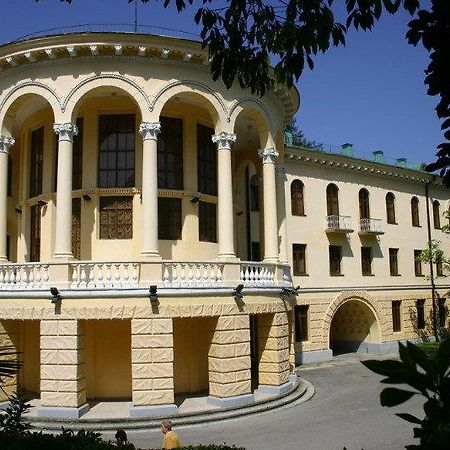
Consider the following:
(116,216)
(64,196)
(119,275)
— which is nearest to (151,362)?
(119,275)

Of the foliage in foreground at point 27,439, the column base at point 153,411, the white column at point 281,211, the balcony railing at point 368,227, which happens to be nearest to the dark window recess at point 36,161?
the column base at point 153,411

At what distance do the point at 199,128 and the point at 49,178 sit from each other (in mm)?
5875

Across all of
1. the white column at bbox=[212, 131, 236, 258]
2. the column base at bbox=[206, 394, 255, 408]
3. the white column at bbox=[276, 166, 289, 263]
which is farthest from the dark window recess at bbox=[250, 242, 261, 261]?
the column base at bbox=[206, 394, 255, 408]

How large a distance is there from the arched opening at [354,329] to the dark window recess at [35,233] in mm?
18007

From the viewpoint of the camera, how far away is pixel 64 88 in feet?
57.6

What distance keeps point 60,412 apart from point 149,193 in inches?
279

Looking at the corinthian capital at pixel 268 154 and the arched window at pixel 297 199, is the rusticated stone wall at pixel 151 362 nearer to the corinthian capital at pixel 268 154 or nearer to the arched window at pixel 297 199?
the corinthian capital at pixel 268 154

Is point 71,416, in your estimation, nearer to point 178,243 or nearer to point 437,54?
point 178,243

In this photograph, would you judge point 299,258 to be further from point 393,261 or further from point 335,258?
point 393,261

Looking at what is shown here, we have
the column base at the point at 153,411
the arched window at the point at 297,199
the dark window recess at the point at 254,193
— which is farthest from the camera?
the arched window at the point at 297,199

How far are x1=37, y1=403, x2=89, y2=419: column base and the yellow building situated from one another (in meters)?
0.04

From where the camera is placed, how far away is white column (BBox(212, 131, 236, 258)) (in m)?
17.9

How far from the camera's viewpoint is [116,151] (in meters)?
19.1

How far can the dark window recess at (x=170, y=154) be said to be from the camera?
1931 cm
